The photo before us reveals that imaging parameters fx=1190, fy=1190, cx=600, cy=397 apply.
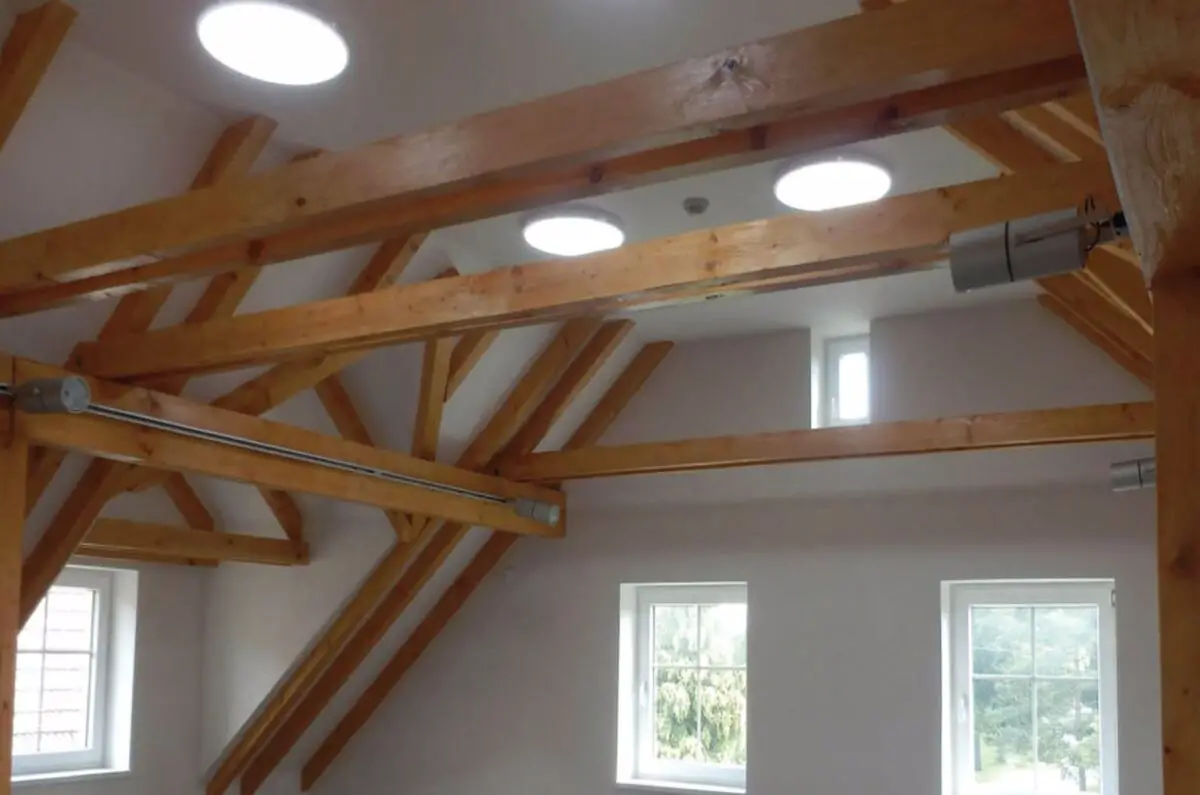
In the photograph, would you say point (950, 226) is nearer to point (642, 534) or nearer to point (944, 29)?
point (944, 29)

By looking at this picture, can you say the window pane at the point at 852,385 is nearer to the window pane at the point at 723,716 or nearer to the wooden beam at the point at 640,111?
the window pane at the point at 723,716

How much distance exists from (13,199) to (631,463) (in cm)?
304

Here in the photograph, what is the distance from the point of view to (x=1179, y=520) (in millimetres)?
2041

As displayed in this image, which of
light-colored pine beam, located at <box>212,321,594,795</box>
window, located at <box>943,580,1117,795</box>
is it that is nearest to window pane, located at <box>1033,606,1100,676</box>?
window, located at <box>943,580,1117,795</box>

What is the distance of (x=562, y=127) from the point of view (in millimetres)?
2260

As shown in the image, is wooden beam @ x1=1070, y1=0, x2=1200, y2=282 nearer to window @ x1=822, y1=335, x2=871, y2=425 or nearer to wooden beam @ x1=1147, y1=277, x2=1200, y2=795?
wooden beam @ x1=1147, y1=277, x2=1200, y2=795

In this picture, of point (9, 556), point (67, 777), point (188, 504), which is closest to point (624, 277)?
point (9, 556)

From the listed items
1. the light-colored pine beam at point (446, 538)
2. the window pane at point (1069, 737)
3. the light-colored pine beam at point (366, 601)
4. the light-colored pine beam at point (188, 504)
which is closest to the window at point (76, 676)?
the light-colored pine beam at point (188, 504)

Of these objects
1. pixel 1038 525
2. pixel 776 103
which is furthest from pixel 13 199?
pixel 1038 525

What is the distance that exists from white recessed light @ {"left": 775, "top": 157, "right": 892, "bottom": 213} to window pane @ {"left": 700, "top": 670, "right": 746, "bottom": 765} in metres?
3.20

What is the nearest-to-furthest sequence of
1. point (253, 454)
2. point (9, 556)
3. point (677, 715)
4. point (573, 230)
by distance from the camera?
point (9, 556)
point (573, 230)
point (253, 454)
point (677, 715)

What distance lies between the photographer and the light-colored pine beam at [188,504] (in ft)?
20.4

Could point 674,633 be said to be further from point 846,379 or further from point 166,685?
A: point 166,685

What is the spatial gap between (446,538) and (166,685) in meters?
1.79
